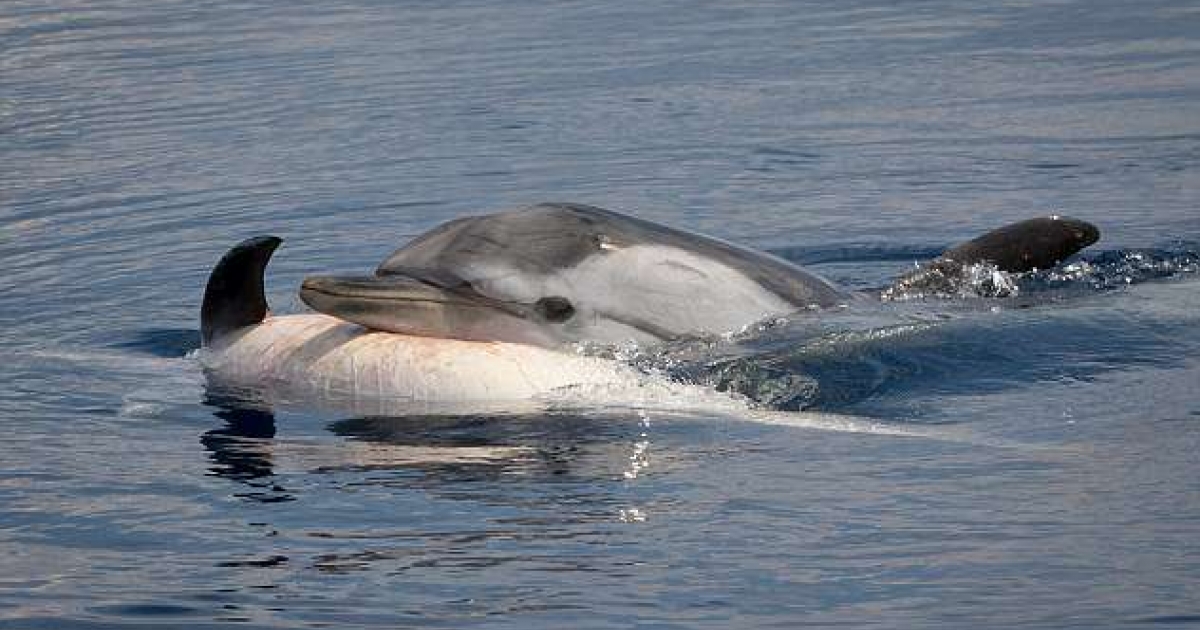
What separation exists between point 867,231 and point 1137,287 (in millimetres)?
2622

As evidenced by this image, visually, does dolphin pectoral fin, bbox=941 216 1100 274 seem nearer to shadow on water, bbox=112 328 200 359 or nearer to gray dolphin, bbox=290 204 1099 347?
gray dolphin, bbox=290 204 1099 347

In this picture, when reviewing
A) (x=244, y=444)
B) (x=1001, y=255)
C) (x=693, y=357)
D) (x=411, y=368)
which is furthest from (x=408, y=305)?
(x=1001, y=255)

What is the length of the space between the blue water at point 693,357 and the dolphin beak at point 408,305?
462 mm

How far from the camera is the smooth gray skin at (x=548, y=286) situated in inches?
→ 388

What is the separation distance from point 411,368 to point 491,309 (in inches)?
16.9

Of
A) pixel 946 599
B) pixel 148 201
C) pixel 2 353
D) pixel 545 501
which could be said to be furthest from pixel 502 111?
pixel 946 599

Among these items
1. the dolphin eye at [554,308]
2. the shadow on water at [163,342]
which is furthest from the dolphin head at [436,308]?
the shadow on water at [163,342]

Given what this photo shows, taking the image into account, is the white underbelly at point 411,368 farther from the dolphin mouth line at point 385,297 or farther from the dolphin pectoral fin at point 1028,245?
the dolphin pectoral fin at point 1028,245

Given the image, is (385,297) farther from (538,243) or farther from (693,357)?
(693,357)

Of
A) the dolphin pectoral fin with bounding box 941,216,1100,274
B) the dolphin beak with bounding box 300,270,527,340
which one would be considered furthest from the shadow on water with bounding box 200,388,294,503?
the dolphin pectoral fin with bounding box 941,216,1100,274

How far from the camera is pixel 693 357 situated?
33.2ft

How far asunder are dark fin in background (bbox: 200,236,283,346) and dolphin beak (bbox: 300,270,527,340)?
0.39 meters

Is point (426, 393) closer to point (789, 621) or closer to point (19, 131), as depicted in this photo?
point (789, 621)

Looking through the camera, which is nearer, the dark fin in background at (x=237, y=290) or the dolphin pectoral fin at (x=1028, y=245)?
the dark fin in background at (x=237, y=290)
